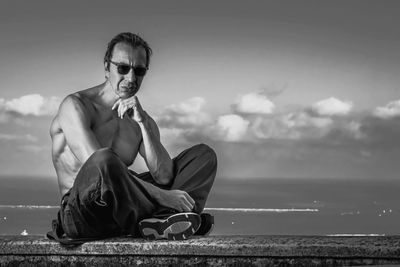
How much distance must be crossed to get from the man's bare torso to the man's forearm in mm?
127

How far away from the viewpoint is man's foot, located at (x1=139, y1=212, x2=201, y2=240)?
143 inches

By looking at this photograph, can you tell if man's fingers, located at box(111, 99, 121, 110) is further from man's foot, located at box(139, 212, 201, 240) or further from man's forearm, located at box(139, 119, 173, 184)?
man's foot, located at box(139, 212, 201, 240)

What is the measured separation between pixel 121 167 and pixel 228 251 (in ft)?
2.00

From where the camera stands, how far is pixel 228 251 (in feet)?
11.8

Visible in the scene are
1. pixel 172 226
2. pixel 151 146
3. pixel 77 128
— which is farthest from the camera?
pixel 151 146

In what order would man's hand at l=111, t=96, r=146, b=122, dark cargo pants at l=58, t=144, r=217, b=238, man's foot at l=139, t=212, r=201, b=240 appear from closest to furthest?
1. dark cargo pants at l=58, t=144, r=217, b=238
2. man's foot at l=139, t=212, r=201, b=240
3. man's hand at l=111, t=96, r=146, b=122

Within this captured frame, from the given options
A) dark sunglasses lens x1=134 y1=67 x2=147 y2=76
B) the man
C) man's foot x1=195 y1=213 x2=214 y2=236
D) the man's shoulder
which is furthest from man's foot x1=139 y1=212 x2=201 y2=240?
dark sunglasses lens x1=134 y1=67 x2=147 y2=76

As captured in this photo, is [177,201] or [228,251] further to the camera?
[177,201]

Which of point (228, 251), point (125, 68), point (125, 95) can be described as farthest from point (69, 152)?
point (228, 251)

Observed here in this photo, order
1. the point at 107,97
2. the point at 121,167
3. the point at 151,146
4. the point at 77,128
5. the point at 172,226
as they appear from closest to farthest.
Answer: the point at 121,167, the point at 172,226, the point at 77,128, the point at 151,146, the point at 107,97

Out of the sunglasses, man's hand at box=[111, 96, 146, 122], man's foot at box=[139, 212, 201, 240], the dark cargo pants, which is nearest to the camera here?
the dark cargo pants

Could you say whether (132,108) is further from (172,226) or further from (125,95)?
(172,226)

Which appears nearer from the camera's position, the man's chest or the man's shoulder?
the man's shoulder

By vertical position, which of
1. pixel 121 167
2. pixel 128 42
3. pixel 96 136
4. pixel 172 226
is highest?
pixel 128 42
